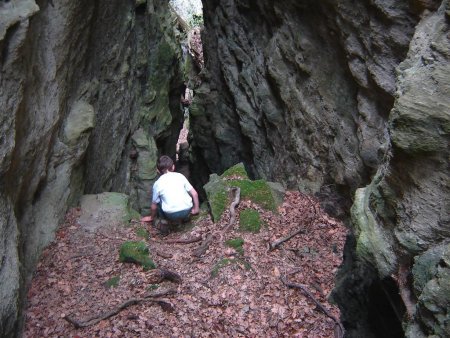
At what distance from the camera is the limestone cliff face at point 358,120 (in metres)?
3.81

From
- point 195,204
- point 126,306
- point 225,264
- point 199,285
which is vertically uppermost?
point 195,204

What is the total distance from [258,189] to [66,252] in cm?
418

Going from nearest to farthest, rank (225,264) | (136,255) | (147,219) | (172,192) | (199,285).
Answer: (199,285)
(225,264)
(136,255)
(172,192)
(147,219)

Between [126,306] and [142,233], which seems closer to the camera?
[126,306]

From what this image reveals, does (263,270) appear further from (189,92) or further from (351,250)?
(189,92)

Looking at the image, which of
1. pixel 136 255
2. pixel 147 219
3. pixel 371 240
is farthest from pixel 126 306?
pixel 147 219

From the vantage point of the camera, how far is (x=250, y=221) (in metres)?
8.23

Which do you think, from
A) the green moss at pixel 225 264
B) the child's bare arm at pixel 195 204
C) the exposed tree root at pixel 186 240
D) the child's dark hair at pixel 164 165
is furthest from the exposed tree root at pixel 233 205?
the child's dark hair at pixel 164 165

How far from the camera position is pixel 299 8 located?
1080 centimetres

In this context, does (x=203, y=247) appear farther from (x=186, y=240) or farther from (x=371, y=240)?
(x=371, y=240)

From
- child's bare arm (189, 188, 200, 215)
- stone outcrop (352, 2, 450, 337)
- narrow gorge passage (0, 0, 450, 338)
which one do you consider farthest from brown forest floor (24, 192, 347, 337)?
stone outcrop (352, 2, 450, 337)

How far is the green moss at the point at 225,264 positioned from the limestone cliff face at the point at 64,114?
9.49ft

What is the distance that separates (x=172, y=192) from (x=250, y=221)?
1786 mm

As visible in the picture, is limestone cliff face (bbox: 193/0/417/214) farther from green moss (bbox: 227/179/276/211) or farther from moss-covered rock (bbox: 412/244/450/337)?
moss-covered rock (bbox: 412/244/450/337)
